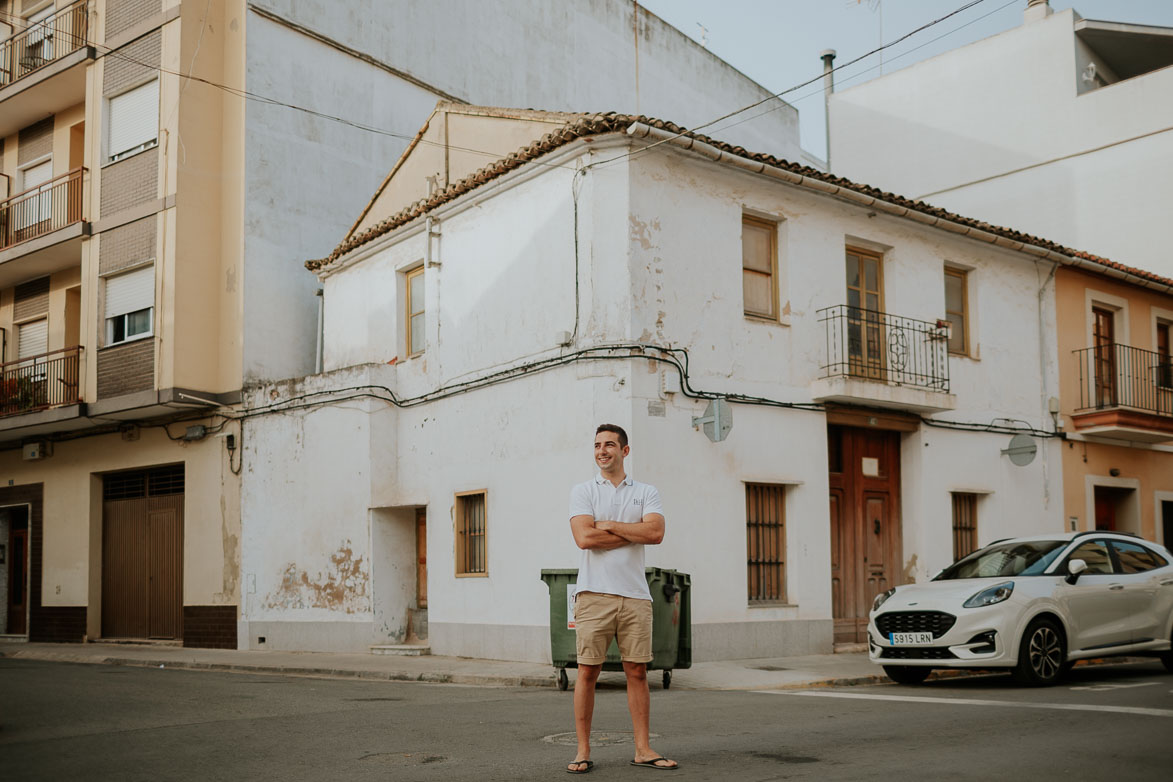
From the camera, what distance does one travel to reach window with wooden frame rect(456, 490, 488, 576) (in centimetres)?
1450

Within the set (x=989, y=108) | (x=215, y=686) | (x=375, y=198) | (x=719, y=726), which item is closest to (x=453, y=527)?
(x=215, y=686)

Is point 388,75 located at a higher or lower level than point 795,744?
higher

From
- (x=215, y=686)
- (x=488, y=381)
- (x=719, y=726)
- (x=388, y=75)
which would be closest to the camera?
(x=719, y=726)

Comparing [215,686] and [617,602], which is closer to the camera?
[617,602]

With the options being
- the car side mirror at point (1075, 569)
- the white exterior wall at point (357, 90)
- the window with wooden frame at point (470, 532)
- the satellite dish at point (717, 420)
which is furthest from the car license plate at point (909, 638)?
the white exterior wall at point (357, 90)

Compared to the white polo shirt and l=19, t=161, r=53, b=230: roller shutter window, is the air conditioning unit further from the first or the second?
the white polo shirt

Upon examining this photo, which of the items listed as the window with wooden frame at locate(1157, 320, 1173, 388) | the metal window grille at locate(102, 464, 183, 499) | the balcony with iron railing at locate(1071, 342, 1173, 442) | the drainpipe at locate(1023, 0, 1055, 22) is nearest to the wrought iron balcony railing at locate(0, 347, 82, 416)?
the metal window grille at locate(102, 464, 183, 499)

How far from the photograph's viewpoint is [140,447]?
774 inches

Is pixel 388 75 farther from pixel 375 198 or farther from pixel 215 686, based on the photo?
pixel 215 686

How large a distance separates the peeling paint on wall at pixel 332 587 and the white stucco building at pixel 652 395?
2.4 inches

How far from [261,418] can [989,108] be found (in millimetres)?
17871

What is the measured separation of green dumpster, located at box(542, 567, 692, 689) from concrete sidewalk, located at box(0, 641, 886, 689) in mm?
541

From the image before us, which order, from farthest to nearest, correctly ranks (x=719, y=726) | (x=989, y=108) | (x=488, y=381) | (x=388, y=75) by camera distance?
1. (x=989, y=108)
2. (x=388, y=75)
3. (x=488, y=381)
4. (x=719, y=726)

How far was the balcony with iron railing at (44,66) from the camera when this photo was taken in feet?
66.2
